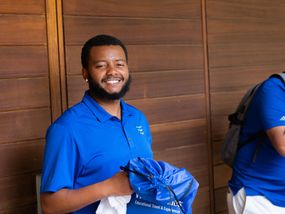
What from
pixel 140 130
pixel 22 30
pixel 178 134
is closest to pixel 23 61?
pixel 22 30

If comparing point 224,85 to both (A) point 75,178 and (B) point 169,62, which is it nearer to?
(B) point 169,62

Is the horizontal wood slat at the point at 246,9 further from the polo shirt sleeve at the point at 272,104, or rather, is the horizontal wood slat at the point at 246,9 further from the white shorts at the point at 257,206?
the white shorts at the point at 257,206

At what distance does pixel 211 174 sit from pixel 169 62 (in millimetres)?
802

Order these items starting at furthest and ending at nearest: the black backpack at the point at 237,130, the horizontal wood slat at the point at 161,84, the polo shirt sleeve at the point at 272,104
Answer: the horizontal wood slat at the point at 161,84
the black backpack at the point at 237,130
the polo shirt sleeve at the point at 272,104

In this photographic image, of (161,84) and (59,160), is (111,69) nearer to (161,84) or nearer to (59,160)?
(59,160)

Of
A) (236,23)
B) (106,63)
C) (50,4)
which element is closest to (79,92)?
(50,4)

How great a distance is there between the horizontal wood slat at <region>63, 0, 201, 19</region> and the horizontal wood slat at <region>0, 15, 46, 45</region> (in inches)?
6.7

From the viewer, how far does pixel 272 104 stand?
1.69 metres

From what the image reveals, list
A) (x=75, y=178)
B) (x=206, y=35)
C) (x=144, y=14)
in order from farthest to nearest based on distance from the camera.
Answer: (x=206, y=35), (x=144, y=14), (x=75, y=178)

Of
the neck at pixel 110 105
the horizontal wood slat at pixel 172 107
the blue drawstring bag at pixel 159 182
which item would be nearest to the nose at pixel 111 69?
the neck at pixel 110 105

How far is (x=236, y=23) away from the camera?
2682 millimetres

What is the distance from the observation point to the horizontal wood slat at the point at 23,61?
1910mm

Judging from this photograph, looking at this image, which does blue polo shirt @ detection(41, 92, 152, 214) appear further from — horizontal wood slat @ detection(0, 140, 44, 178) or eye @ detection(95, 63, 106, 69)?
horizontal wood slat @ detection(0, 140, 44, 178)

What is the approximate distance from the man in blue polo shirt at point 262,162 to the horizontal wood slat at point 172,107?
63 centimetres
